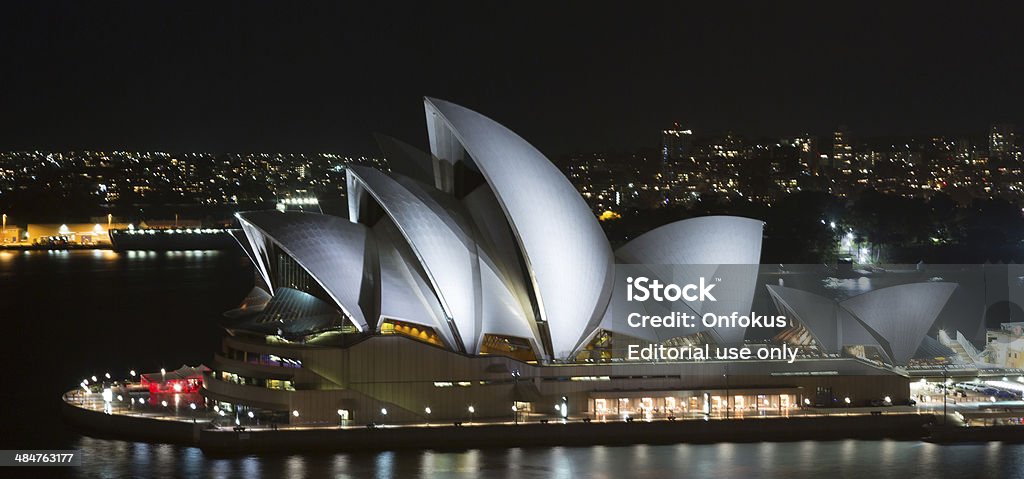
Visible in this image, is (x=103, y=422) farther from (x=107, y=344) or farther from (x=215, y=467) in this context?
(x=107, y=344)

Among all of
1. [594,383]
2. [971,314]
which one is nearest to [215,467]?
[594,383]

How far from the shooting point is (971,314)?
5512cm

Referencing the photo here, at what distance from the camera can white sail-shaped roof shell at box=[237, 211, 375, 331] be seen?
122ft

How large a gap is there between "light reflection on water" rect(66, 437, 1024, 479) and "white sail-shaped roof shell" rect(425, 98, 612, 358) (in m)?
4.56

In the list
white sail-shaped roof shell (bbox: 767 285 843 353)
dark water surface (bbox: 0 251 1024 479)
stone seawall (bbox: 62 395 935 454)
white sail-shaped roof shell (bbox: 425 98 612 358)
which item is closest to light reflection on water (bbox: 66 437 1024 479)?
dark water surface (bbox: 0 251 1024 479)

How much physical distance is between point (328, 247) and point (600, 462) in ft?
34.9

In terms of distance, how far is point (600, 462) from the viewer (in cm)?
3359

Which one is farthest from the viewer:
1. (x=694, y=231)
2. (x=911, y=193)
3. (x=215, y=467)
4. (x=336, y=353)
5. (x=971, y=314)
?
(x=911, y=193)

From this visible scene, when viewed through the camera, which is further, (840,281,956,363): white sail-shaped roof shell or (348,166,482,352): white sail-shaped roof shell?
(840,281,956,363): white sail-shaped roof shell

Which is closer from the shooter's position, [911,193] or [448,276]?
[448,276]

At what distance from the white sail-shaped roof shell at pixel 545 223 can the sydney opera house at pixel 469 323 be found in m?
0.04

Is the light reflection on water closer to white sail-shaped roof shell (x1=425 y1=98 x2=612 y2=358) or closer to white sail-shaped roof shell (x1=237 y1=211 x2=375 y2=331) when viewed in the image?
white sail-shaped roof shell (x1=425 y1=98 x2=612 y2=358)

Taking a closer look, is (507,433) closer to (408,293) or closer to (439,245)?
(408,293)

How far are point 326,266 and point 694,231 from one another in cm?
1236
